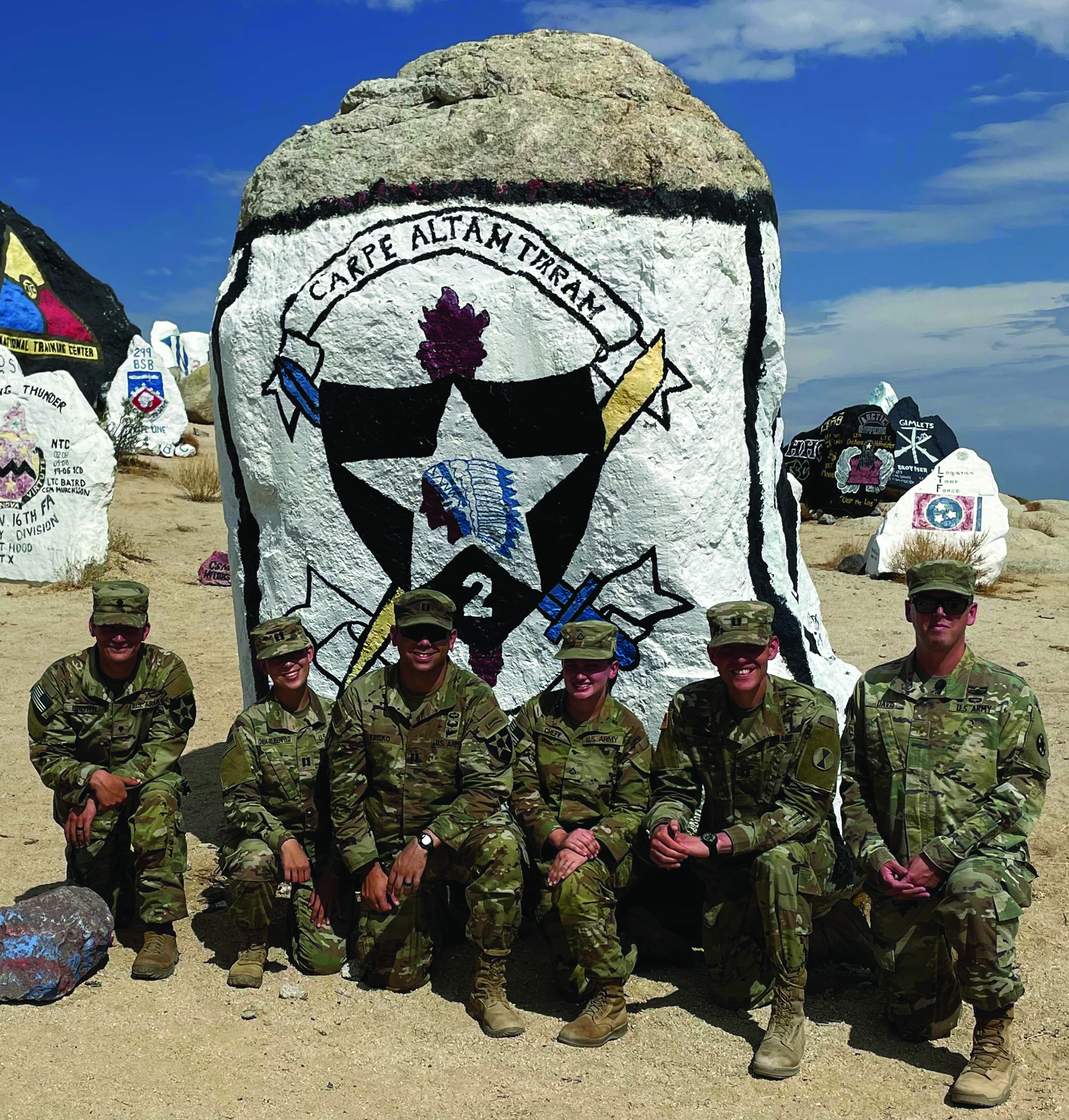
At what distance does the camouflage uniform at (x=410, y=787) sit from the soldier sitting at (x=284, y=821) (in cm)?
14

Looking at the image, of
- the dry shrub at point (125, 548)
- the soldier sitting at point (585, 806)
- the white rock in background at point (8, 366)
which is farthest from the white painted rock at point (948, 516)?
the soldier sitting at point (585, 806)

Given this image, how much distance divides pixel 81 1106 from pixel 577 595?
7.62 feet

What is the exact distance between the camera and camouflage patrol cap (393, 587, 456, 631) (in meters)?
3.93

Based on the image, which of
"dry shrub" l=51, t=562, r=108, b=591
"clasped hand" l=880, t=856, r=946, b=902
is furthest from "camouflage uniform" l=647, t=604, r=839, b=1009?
"dry shrub" l=51, t=562, r=108, b=591

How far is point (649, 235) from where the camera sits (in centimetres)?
448

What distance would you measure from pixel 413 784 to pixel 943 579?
175 centimetres

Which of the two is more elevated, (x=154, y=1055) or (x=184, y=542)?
(x=184, y=542)

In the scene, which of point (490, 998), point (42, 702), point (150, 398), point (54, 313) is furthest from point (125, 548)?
point (490, 998)

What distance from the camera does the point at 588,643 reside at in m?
3.87

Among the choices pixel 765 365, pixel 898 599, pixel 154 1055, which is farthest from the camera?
pixel 898 599

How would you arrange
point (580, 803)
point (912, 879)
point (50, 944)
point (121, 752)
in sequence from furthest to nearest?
point (121, 752) < point (580, 803) < point (50, 944) < point (912, 879)

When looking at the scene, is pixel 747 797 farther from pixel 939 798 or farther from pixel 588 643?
pixel 588 643

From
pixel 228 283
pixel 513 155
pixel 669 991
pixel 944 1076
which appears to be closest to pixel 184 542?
pixel 228 283

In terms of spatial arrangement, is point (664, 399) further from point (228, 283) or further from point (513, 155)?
point (228, 283)
